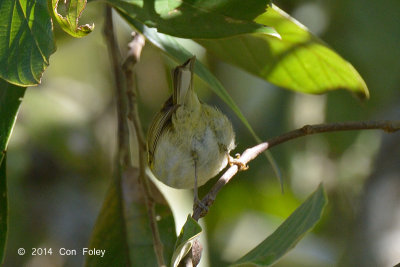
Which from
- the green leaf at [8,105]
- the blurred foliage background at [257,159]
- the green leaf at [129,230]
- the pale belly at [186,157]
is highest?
the green leaf at [8,105]

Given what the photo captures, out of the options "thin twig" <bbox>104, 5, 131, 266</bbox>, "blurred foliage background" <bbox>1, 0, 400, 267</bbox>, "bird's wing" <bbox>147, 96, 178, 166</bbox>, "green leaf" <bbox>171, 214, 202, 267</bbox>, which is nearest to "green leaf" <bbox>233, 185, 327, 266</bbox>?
"green leaf" <bbox>171, 214, 202, 267</bbox>

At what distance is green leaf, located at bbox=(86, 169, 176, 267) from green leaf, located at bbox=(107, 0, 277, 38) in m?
0.87

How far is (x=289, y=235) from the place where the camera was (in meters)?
1.49

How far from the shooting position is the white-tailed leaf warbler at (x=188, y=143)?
236 centimetres

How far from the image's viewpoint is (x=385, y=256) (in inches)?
128

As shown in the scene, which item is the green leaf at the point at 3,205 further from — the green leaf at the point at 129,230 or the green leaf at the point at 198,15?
the green leaf at the point at 198,15

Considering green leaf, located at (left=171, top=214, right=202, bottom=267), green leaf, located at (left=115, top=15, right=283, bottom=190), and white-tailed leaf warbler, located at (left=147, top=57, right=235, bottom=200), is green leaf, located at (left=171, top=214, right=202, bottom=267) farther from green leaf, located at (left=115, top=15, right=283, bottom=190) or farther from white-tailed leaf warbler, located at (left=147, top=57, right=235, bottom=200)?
white-tailed leaf warbler, located at (left=147, top=57, right=235, bottom=200)

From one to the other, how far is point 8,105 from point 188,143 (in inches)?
27.3

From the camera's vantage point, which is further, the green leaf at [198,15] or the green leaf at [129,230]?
the green leaf at [129,230]

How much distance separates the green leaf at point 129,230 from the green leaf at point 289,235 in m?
0.76

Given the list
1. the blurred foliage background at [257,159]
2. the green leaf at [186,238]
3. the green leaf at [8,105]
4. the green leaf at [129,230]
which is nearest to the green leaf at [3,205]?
the green leaf at [8,105]

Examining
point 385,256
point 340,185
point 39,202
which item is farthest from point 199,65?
point 39,202

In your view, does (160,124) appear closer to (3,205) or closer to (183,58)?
(183,58)

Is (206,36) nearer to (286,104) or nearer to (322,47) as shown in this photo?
(322,47)
